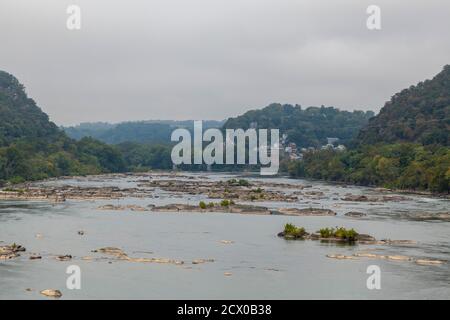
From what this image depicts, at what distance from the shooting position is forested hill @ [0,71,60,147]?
527ft

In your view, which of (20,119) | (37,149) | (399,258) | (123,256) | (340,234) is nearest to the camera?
(123,256)

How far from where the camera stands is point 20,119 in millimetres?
173250

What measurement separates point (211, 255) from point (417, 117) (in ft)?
397

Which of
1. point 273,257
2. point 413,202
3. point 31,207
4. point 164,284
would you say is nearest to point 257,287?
point 164,284

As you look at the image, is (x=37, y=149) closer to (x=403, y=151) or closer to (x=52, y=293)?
(x=403, y=151)

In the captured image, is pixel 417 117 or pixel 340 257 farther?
pixel 417 117

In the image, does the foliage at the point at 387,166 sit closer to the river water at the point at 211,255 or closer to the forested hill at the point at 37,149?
the river water at the point at 211,255

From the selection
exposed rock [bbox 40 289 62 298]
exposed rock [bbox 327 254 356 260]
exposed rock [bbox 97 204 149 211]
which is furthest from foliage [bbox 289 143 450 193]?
exposed rock [bbox 40 289 62 298]

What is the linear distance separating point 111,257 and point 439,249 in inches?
815

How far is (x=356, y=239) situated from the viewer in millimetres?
54938

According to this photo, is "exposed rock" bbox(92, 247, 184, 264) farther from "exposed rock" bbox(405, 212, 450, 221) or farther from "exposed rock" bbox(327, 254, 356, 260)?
"exposed rock" bbox(405, 212, 450, 221)

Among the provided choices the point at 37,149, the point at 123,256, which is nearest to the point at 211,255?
the point at 123,256

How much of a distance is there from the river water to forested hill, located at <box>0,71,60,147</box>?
270 feet
